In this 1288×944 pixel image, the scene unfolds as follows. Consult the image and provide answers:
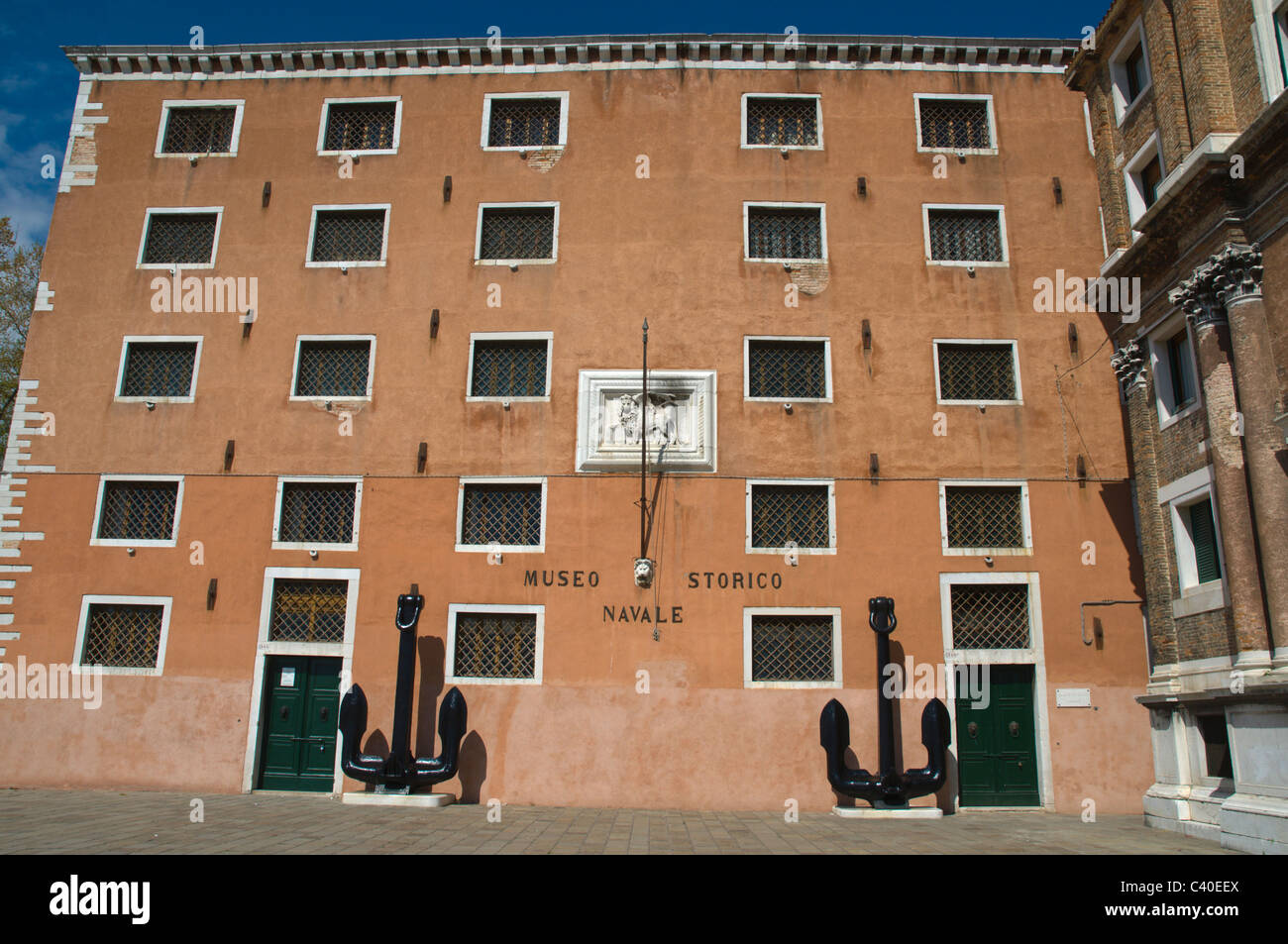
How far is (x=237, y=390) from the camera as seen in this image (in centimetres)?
1688

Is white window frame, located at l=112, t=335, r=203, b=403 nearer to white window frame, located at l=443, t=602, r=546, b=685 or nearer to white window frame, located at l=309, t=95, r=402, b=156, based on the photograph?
white window frame, located at l=309, t=95, r=402, b=156

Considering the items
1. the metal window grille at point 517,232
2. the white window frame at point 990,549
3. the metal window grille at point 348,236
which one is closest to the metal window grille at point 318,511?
the metal window grille at point 348,236

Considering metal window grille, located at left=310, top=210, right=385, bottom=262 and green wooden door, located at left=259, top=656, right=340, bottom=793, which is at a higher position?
metal window grille, located at left=310, top=210, right=385, bottom=262

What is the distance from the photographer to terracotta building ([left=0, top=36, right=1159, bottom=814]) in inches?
596

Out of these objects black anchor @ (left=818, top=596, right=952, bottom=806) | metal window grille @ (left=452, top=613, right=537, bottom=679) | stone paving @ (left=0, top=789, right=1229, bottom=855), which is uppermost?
metal window grille @ (left=452, top=613, right=537, bottom=679)

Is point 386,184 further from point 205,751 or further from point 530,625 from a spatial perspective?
point 205,751

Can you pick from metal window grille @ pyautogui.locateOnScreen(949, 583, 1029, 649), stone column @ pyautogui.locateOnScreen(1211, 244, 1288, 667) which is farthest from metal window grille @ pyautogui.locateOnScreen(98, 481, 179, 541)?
stone column @ pyautogui.locateOnScreen(1211, 244, 1288, 667)

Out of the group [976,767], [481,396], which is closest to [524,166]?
[481,396]

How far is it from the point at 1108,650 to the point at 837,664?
4.62m

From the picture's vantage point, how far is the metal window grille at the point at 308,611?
51.9 ft

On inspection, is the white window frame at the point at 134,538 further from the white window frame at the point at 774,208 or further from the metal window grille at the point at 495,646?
the white window frame at the point at 774,208

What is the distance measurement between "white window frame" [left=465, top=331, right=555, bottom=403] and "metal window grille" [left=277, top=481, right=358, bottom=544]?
110 inches

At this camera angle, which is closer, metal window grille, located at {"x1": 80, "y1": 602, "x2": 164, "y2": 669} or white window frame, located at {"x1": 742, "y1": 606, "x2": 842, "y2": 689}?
white window frame, located at {"x1": 742, "y1": 606, "x2": 842, "y2": 689}

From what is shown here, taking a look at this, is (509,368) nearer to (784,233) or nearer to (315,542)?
(315,542)
